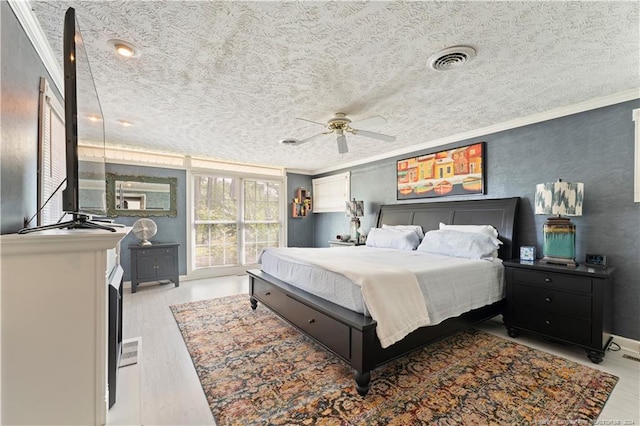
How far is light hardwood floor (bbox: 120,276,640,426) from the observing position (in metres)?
1.72

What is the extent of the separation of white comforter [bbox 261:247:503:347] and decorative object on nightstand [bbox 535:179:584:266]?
0.51 meters

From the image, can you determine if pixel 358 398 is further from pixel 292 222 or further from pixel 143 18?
pixel 292 222

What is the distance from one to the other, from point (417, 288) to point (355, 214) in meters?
3.05

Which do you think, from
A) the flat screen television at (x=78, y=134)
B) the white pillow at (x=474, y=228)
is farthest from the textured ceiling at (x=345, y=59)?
the white pillow at (x=474, y=228)

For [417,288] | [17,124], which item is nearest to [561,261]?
[417,288]

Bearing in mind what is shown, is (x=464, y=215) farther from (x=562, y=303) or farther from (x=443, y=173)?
(x=562, y=303)

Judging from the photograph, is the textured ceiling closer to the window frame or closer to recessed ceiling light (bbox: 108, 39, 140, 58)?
recessed ceiling light (bbox: 108, 39, 140, 58)

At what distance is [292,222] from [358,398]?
5.00 meters

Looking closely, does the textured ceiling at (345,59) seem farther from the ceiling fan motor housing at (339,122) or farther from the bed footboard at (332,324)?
the bed footboard at (332,324)

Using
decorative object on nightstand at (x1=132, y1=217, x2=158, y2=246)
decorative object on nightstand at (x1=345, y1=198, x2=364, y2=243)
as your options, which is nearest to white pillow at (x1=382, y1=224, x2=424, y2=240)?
decorative object on nightstand at (x1=345, y1=198, x2=364, y2=243)

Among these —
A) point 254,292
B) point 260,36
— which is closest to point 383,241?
point 254,292

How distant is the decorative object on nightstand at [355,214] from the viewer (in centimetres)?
523

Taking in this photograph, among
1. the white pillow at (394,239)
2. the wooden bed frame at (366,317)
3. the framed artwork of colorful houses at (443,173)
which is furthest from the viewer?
the white pillow at (394,239)

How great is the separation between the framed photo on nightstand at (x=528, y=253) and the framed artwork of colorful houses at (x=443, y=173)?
3.16ft
